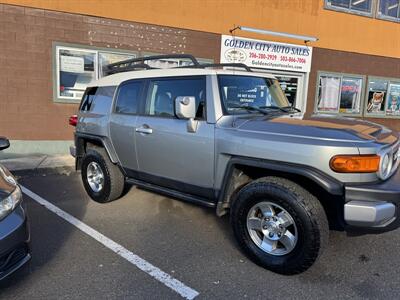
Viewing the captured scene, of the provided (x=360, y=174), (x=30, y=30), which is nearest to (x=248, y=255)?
(x=360, y=174)

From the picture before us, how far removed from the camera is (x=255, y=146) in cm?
341

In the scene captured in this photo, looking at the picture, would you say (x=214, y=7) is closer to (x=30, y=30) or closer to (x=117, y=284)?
(x=30, y=30)

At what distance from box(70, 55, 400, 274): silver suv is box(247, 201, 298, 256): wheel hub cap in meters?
0.01

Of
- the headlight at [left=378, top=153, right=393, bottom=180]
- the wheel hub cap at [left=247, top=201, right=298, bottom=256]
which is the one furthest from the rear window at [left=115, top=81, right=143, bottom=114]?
the headlight at [left=378, top=153, right=393, bottom=180]

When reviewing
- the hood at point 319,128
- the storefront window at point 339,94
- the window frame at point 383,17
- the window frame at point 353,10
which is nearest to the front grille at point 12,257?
the hood at point 319,128

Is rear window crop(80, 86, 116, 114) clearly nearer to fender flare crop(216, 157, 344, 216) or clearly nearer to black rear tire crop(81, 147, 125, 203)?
black rear tire crop(81, 147, 125, 203)

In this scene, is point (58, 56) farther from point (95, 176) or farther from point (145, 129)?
point (145, 129)

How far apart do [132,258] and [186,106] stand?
1657 millimetres

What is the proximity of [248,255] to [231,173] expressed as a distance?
84 cm

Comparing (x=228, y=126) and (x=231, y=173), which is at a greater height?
(x=228, y=126)

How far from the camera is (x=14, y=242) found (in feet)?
8.82

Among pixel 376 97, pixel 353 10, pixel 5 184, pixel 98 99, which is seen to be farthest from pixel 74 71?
pixel 376 97

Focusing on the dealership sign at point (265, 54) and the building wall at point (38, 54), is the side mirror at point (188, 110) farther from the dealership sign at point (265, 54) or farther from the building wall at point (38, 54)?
the dealership sign at point (265, 54)

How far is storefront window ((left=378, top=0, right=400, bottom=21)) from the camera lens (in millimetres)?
12255
